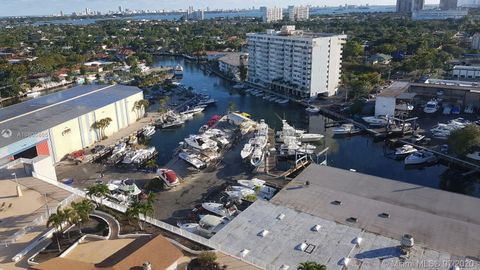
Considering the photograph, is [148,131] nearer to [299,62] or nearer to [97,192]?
[97,192]

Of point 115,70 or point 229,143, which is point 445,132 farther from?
point 115,70

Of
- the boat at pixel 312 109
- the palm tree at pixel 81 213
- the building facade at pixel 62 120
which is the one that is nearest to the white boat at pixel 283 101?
the boat at pixel 312 109

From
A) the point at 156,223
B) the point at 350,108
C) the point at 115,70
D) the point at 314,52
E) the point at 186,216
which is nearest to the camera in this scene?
the point at 156,223

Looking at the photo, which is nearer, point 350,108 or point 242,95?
point 350,108

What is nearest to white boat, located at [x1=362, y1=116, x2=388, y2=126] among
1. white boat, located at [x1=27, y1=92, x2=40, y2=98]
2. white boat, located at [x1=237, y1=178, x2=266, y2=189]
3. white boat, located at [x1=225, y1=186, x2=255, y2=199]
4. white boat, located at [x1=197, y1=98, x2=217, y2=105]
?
white boat, located at [x1=237, y1=178, x2=266, y2=189]

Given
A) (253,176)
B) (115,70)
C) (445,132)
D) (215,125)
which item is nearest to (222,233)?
(253,176)

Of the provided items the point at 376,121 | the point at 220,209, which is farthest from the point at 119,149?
the point at 376,121

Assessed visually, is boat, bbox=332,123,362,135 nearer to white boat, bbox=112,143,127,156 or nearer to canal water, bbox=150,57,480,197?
canal water, bbox=150,57,480,197

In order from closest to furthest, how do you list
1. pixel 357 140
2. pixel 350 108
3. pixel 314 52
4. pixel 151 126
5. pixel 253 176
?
pixel 253 176, pixel 357 140, pixel 151 126, pixel 350 108, pixel 314 52
